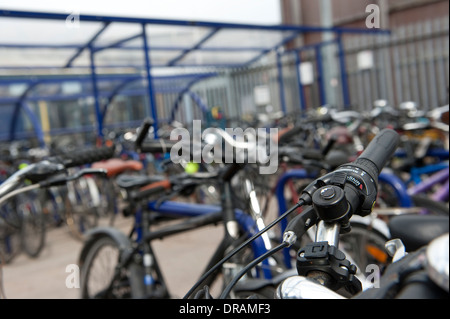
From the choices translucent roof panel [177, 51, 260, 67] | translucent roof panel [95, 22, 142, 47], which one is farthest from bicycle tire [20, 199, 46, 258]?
translucent roof panel [177, 51, 260, 67]

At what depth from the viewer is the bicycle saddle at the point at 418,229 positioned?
811mm

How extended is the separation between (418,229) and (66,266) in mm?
3915

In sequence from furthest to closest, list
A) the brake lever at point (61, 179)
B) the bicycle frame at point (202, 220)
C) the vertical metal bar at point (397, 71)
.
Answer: the vertical metal bar at point (397, 71) → the bicycle frame at point (202, 220) → the brake lever at point (61, 179)

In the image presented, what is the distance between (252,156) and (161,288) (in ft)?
2.58

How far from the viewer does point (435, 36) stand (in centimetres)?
868

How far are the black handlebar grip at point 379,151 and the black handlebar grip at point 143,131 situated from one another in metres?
1.27

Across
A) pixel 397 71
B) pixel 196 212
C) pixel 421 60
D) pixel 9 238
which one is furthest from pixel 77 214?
pixel 421 60

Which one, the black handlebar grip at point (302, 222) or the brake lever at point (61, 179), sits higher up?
the brake lever at point (61, 179)

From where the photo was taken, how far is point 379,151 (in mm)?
976

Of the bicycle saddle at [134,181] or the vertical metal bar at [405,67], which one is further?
the vertical metal bar at [405,67]

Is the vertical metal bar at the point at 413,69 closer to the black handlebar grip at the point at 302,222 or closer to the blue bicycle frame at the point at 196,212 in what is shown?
the blue bicycle frame at the point at 196,212

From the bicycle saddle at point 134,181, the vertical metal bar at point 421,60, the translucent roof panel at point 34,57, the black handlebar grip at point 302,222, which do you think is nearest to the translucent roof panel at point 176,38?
the translucent roof panel at point 34,57

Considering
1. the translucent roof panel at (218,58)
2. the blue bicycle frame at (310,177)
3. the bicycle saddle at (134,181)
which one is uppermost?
the translucent roof panel at (218,58)

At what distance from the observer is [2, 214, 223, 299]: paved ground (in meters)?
3.63
